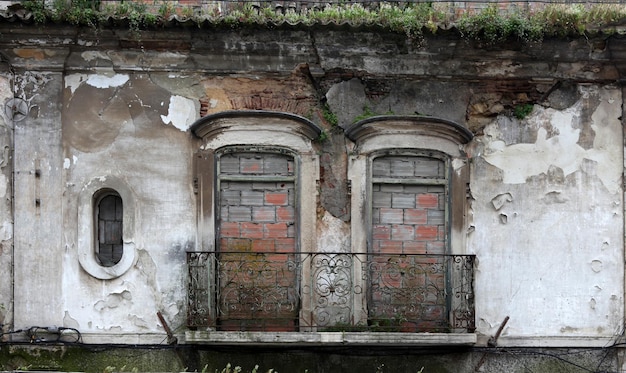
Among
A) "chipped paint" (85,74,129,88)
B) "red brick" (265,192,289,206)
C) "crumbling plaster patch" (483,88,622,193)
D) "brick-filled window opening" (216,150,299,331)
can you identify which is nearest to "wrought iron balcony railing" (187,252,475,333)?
"brick-filled window opening" (216,150,299,331)

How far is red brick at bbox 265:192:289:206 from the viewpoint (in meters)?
10.7

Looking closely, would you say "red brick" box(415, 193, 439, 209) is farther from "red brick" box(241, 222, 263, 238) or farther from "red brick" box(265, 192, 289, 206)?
"red brick" box(241, 222, 263, 238)

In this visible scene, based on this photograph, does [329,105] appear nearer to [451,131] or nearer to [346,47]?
[346,47]

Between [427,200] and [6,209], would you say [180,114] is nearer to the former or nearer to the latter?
[6,209]

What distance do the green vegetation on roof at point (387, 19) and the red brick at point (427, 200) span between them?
1909 mm

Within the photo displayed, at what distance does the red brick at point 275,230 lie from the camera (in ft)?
35.2

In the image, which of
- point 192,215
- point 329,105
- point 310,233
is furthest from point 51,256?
point 329,105

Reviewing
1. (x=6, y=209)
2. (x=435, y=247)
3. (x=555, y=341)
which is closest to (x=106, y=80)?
(x=6, y=209)

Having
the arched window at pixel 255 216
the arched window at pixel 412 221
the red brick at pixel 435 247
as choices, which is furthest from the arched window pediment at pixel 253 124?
the red brick at pixel 435 247

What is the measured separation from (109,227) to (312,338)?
2.84 metres

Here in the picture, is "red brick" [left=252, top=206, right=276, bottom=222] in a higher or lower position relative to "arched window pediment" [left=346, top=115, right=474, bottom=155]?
lower

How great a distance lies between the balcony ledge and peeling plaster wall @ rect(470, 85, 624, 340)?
108 cm

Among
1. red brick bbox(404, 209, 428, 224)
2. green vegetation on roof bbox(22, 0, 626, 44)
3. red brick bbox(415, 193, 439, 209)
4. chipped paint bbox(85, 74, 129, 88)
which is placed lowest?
red brick bbox(404, 209, 428, 224)

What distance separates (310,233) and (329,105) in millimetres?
1571
